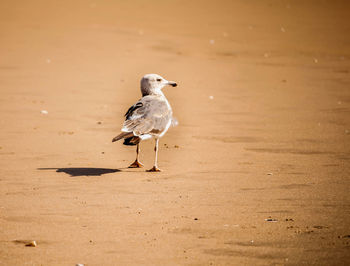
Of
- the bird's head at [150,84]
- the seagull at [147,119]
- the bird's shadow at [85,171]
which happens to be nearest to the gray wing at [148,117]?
the seagull at [147,119]

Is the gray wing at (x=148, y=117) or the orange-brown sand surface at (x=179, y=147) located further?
the gray wing at (x=148, y=117)

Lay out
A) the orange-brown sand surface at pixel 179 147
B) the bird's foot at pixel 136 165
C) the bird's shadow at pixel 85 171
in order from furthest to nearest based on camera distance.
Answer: the bird's foot at pixel 136 165
the bird's shadow at pixel 85 171
the orange-brown sand surface at pixel 179 147

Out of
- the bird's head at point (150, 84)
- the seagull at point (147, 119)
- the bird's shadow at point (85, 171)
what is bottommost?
the bird's shadow at point (85, 171)

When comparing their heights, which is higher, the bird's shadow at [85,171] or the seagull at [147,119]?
the seagull at [147,119]

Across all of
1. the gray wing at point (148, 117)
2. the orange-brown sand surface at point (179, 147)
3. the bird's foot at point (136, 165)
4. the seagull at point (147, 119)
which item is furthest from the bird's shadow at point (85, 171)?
the gray wing at point (148, 117)

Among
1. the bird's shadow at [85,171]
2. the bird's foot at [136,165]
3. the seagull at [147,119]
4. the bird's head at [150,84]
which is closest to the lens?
the bird's shadow at [85,171]

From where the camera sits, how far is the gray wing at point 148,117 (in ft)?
27.7

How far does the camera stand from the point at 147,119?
28.2ft

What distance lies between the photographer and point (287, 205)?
6.77 meters

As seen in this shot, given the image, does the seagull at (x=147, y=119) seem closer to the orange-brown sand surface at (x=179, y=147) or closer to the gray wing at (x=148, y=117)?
the gray wing at (x=148, y=117)

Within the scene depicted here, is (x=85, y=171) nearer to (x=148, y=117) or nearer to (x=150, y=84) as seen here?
(x=148, y=117)

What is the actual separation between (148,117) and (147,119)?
38 mm

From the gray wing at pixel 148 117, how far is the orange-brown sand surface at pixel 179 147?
0.57 meters

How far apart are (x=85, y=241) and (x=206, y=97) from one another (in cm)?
924
